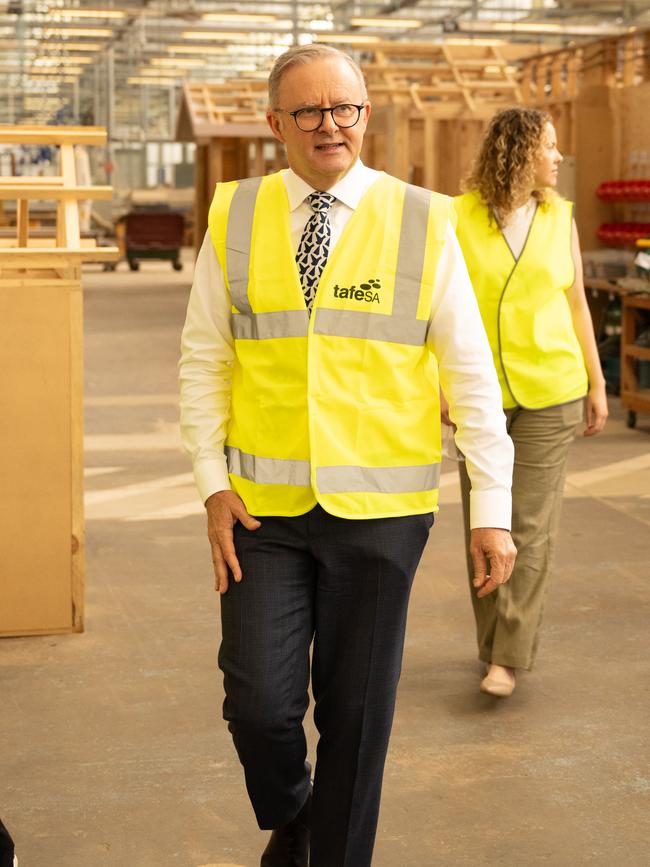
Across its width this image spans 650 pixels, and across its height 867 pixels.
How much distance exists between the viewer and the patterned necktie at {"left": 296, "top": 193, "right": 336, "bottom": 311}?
99.9 inches

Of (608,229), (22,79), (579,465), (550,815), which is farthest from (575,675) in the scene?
(22,79)

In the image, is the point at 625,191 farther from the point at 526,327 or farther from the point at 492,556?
the point at 492,556

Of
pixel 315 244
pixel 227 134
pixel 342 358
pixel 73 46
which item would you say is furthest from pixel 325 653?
pixel 73 46

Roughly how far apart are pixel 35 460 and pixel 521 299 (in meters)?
1.87

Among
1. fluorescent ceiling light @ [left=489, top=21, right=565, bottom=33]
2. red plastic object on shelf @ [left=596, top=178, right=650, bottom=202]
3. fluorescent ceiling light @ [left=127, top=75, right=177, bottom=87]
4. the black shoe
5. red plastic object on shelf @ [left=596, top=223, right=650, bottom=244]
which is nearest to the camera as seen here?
the black shoe

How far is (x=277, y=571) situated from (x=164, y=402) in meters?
8.09

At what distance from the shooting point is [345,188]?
255 centimetres

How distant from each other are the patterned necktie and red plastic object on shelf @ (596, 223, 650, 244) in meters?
9.09

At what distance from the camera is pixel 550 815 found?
11.1ft

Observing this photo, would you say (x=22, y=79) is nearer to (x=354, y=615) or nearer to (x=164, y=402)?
(x=164, y=402)

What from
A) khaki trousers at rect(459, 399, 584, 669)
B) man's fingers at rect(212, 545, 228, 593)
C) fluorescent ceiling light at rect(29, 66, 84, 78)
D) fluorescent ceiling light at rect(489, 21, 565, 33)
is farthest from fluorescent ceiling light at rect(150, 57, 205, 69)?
man's fingers at rect(212, 545, 228, 593)

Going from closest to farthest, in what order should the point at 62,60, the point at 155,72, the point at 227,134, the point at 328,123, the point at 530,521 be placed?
the point at 328,123
the point at 530,521
the point at 227,134
the point at 62,60
the point at 155,72

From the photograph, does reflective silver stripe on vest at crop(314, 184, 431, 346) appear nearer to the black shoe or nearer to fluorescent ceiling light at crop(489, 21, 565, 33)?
the black shoe

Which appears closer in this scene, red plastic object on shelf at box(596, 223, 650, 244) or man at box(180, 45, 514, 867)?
man at box(180, 45, 514, 867)
